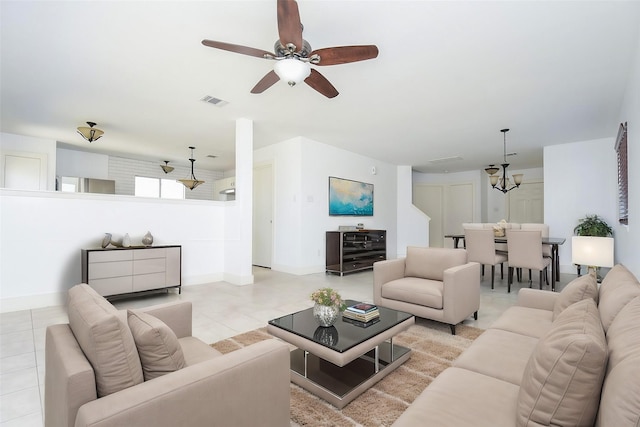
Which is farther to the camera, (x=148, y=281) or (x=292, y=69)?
(x=148, y=281)

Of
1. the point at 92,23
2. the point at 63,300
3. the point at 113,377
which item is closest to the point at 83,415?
the point at 113,377

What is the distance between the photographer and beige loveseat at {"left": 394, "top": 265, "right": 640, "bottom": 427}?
30.6 inches

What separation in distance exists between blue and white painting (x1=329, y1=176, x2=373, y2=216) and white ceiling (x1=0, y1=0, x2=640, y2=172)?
1205mm

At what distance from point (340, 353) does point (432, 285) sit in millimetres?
1661

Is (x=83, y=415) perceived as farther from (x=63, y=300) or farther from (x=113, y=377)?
(x=63, y=300)

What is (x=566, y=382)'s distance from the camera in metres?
0.85

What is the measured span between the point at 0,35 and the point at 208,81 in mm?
1747

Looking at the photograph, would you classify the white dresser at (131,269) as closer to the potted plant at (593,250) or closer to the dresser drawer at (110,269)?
the dresser drawer at (110,269)

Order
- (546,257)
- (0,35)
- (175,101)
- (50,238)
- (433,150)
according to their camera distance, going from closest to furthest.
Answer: (0,35)
(50,238)
(175,101)
(546,257)
(433,150)

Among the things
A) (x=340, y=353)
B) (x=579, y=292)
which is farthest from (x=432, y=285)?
(x=340, y=353)

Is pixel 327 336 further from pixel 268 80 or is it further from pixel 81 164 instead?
pixel 81 164

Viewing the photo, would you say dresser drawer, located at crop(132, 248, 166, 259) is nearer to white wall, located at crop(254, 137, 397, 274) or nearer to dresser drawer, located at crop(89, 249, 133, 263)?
dresser drawer, located at crop(89, 249, 133, 263)

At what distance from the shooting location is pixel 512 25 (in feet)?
8.13

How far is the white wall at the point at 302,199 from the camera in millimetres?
5855
